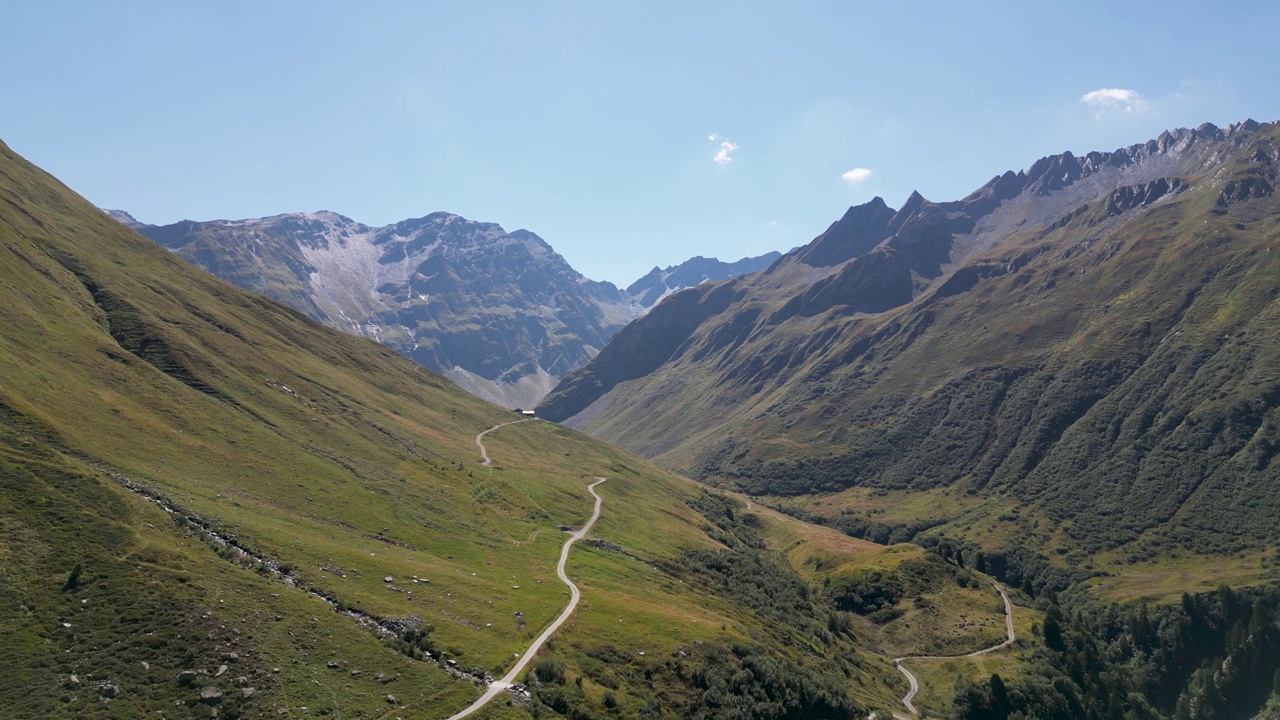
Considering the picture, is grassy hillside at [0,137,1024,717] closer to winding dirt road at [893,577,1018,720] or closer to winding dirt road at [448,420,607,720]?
winding dirt road at [448,420,607,720]

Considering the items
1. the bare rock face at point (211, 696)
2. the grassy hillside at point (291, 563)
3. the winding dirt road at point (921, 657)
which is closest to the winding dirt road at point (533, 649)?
the grassy hillside at point (291, 563)

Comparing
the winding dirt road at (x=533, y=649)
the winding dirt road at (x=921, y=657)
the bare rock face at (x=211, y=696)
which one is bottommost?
the winding dirt road at (x=921, y=657)

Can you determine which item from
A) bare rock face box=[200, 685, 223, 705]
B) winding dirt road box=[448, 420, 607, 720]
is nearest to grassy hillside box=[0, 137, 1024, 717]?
bare rock face box=[200, 685, 223, 705]

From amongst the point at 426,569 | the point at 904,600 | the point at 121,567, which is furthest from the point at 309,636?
the point at 904,600

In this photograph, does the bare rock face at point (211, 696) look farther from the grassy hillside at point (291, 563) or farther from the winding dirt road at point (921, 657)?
the winding dirt road at point (921, 657)

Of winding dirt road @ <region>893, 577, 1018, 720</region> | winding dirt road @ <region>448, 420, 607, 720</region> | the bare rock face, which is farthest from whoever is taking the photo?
winding dirt road @ <region>893, 577, 1018, 720</region>

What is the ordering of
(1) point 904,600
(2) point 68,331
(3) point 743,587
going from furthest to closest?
(1) point 904,600
(3) point 743,587
(2) point 68,331

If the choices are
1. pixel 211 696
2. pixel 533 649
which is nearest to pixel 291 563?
pixel 211 696

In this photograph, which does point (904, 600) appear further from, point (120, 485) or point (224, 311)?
point (224, 311)
